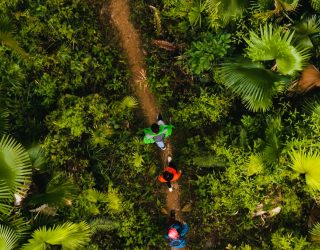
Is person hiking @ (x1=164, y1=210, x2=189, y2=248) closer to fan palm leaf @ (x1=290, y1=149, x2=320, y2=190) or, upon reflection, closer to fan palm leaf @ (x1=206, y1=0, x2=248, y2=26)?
fan palm leaf @ (x1=290, y1=149, x2=320, y2=190)

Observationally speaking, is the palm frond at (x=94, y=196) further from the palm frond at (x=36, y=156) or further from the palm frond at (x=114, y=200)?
the palm frond at (x=36, y=156)

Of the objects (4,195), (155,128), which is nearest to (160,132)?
(155,128)

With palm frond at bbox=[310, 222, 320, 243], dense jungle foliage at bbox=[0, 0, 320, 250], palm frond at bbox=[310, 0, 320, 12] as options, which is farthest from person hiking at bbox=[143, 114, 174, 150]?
palm frond at bbox=[310, 0, 320, 12]

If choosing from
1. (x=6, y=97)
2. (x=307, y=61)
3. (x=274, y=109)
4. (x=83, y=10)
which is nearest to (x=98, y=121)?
(x=6, y=97)

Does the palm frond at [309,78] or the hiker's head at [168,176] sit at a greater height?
the palm frond at [309,78]

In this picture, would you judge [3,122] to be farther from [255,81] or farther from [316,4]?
[316,4]

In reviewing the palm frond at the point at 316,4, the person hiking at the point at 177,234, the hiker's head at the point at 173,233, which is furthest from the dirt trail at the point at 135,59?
the palm frond at the point at 316,4

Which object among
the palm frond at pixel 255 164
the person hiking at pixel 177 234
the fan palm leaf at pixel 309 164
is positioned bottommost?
the person hiking at pixel 177 234
